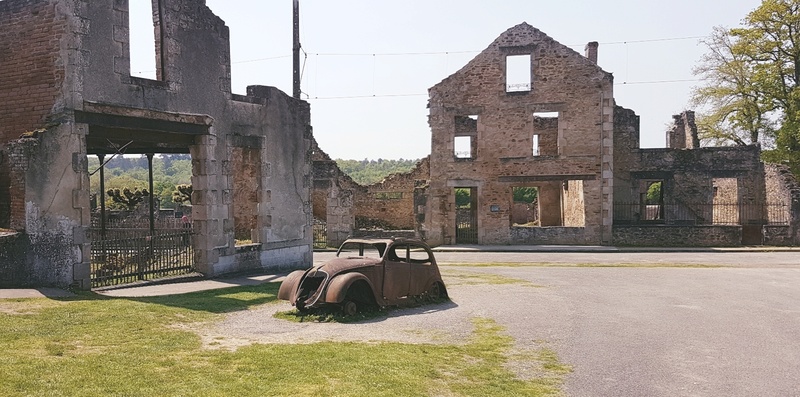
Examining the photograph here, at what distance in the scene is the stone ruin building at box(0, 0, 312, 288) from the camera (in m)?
11.7

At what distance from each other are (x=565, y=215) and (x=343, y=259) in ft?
83.6

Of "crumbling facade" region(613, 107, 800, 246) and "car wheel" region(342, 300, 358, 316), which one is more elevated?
"crumbling facade" region(613, 107, 800, 246)

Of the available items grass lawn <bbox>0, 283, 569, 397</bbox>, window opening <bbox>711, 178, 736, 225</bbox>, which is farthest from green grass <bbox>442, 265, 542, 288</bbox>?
window opening <bbox>711, 178, 736, 225</bbox>

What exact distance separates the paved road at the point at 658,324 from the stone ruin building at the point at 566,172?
32.9 feet

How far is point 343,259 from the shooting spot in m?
10.9

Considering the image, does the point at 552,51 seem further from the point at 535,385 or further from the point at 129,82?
the point at 535,385

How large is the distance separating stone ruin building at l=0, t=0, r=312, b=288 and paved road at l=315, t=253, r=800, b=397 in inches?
222

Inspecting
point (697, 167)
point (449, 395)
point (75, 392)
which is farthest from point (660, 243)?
point (75, 392)

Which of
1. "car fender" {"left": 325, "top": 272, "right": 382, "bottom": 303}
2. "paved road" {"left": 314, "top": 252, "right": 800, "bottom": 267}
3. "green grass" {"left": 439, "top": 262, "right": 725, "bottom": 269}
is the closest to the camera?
"car fender" {"left": 325, "top": 272, "right": 382, "bottom": 303}

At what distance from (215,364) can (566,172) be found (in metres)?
24.5

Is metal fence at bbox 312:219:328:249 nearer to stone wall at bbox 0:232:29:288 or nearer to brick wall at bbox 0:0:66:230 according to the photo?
brick wall at bbox 0:0:66:230

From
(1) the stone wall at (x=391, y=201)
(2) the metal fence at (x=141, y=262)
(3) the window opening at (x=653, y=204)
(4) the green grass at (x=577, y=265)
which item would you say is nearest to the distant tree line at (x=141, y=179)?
(2) the metal fence at (x=141, y=262)

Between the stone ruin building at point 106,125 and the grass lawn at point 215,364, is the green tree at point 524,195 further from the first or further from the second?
the grass lawn at point 215,364

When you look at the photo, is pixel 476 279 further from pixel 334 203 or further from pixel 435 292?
pixel 334 203
